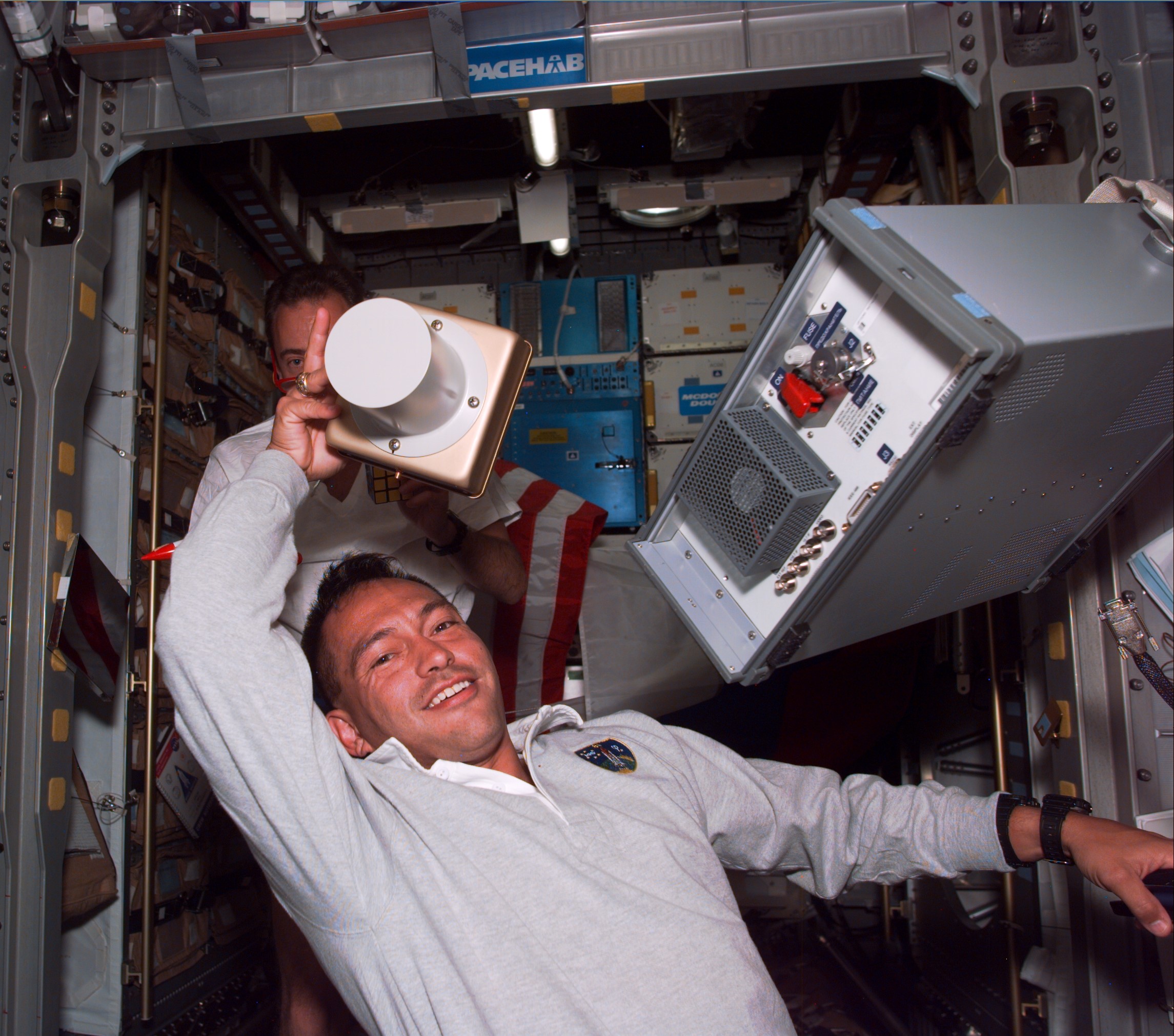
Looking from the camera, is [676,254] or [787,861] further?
[676,254]

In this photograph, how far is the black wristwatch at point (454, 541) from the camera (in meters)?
2.50

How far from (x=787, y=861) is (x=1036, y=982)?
0.93 metres

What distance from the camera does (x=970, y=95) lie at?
7.77 ft

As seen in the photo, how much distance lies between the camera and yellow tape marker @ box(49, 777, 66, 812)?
7.34 ft

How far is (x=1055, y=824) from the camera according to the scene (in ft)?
5.65

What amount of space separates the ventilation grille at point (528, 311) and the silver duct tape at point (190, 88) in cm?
204

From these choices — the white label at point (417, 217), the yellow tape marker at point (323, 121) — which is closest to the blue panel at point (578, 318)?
the white label at point (417, 217)

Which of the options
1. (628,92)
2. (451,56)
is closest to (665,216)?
(628,92)

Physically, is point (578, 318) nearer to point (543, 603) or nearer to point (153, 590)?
point (543, 603)

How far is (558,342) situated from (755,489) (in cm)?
291

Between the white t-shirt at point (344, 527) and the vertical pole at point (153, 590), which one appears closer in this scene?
the white t-shirt at point (344, 527)

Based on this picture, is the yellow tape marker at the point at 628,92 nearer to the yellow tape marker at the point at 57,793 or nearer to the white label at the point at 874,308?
the white label at the point at 874,308

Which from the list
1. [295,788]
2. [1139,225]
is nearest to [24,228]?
[295,788]

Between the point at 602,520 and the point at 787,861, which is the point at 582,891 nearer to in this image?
the point at 787,861
